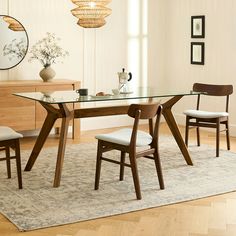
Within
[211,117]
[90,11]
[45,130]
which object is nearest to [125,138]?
[45,130]

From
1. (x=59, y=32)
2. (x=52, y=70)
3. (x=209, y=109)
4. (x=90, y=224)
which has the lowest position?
(x=90, y=224)

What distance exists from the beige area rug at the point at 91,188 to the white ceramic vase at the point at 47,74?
1205mm

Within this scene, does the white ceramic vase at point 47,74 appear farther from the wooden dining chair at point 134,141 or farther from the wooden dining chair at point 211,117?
the wooden dining chair at point 134,141

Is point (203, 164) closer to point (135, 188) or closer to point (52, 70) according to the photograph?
point (135, 188)

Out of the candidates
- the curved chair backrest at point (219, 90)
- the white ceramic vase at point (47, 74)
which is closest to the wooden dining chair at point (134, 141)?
the curved chair backrest at point (219, 90)

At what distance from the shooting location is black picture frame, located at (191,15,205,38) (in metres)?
7.82

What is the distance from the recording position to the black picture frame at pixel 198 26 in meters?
7.82

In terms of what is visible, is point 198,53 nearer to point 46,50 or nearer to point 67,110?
point 46,50

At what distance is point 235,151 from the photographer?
6.45 metres

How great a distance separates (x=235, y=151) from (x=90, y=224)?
302cm

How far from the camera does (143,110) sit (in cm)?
447

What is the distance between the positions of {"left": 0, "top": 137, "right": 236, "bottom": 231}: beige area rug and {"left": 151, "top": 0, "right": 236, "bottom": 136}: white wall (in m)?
1.56

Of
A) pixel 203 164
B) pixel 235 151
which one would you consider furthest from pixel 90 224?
pixel 235 151

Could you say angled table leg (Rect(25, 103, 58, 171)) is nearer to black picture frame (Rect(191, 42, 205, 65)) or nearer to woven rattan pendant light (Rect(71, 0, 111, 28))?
woven rattan pendant light (Rect(71, 0, 111, 28))
